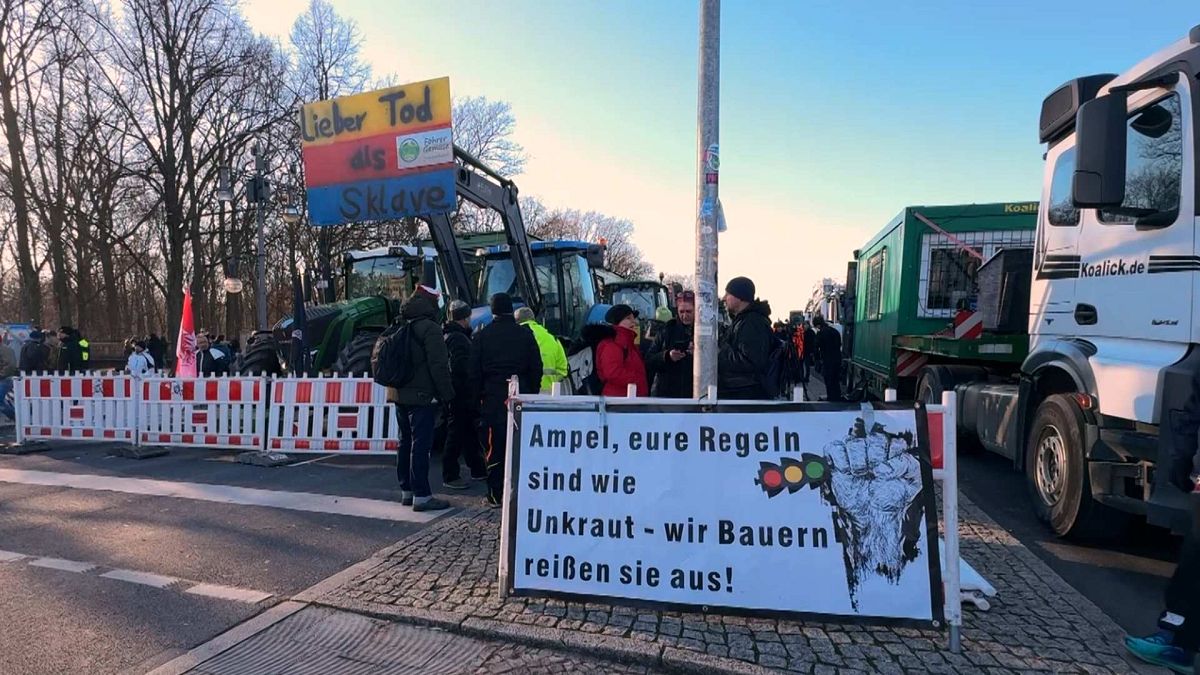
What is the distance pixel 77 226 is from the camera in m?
28.6

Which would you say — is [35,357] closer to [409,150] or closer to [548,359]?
[409,150]

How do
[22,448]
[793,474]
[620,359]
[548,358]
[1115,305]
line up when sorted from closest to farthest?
[793,474], [1115,305], [620,359], [548,358], [22,448]

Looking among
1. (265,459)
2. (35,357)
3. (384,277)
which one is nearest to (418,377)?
(265,459)

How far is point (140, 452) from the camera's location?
28.8 feet

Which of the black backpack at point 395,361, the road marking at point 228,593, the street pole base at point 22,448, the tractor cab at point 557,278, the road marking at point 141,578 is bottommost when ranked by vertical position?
the street pole base at point 22,448

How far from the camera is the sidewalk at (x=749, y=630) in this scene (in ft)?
10.5

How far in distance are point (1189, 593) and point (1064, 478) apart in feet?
6.36

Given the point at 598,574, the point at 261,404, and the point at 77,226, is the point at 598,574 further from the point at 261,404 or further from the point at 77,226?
the point at 77,226

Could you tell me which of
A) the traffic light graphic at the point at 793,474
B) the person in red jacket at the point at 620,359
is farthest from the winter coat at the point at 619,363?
the traffic light graphic at the point at 793,474

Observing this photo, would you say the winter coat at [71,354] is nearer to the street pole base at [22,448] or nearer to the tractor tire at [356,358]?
the street pole base at [22,448]

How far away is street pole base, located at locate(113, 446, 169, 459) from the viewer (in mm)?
8734

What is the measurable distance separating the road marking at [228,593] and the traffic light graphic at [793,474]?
10.2ft

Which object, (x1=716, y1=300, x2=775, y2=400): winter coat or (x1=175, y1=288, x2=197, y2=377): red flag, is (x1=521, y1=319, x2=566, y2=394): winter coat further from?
(x1=175, y1=288, x2=197, y2=377): red flag

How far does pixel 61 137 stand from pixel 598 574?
1304 inches
